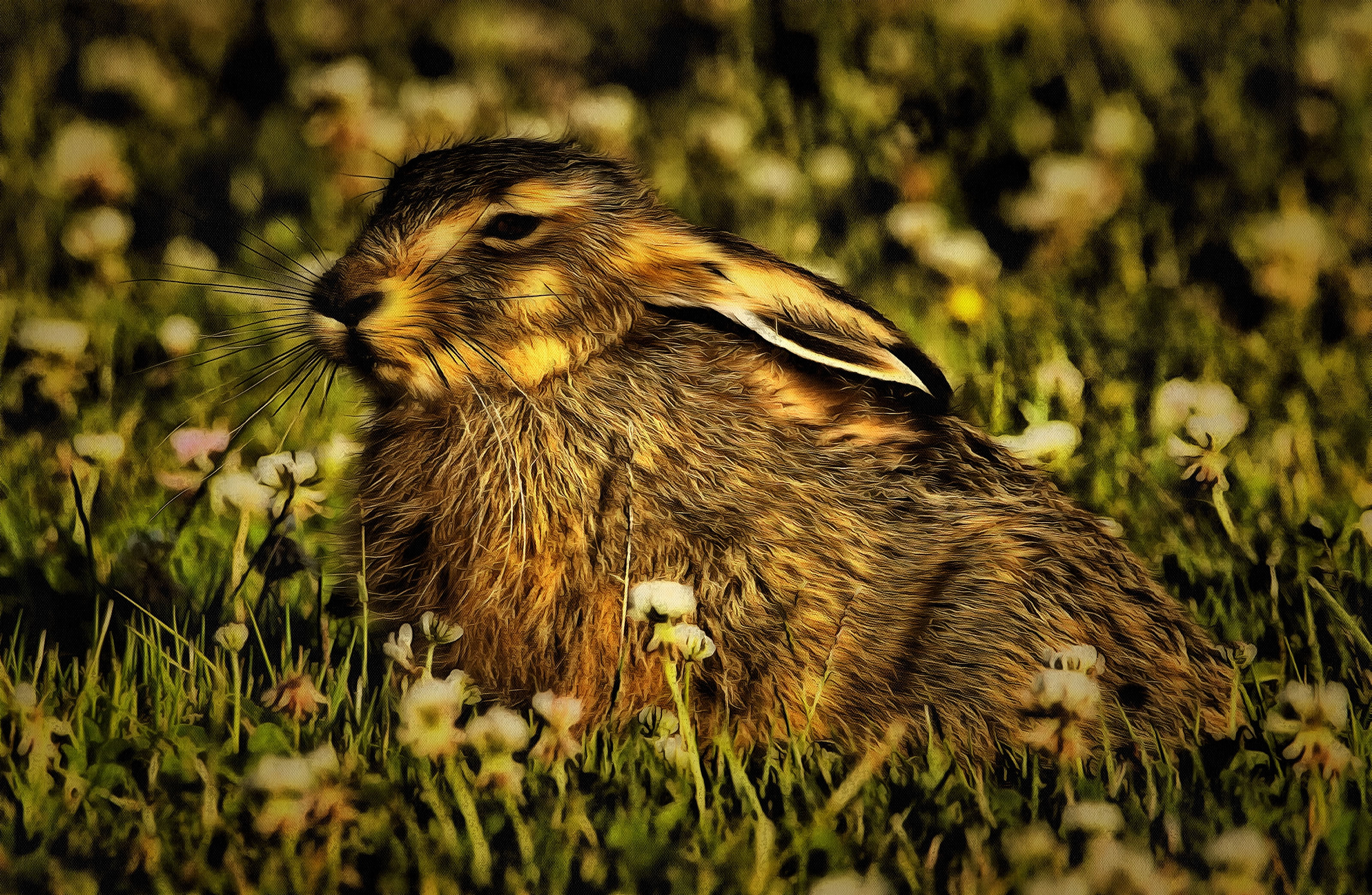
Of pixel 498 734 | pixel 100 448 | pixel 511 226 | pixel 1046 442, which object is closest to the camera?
pixel 498 734

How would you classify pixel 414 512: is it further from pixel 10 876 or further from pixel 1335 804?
pixel 1335 804

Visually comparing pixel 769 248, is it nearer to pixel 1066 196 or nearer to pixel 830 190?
pixel 830 190

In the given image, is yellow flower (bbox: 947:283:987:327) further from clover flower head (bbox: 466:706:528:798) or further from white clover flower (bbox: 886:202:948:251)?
clover flower head (bbox: 466:706:528:798)

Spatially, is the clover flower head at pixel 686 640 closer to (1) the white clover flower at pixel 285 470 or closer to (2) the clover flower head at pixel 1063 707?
(2) the clover flower head at pixel 1063 707

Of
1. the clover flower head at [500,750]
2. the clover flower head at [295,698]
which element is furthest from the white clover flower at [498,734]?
the clover flower head at [295,698]

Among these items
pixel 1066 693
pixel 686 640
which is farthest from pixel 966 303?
pixel 686 640
